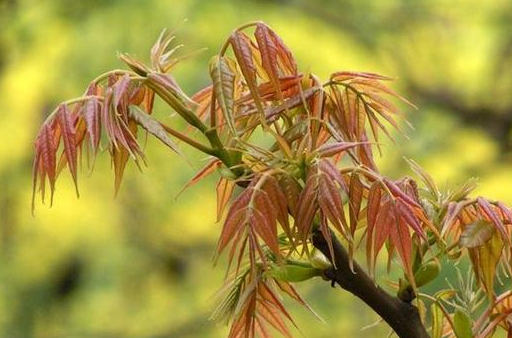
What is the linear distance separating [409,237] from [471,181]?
9cm

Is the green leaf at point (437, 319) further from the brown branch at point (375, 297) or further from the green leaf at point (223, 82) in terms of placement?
the green leaf at point (223, 82)

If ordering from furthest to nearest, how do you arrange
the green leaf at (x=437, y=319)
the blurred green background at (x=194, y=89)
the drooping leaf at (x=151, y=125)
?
the blurred green background at (x=194, y=89) → the green leaf at (x=437, y=319) → the drooping leaf at (x=151, y=125)

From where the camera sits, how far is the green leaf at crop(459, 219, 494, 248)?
0.69m

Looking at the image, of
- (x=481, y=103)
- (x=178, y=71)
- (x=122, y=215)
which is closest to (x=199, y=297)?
(x=122, y=215)

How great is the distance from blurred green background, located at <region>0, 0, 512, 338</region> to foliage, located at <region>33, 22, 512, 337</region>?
2.43 m

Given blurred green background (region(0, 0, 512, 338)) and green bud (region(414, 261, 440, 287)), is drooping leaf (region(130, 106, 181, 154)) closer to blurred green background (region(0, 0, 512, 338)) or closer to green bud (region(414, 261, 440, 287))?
green bud (region(414, 261, 440, 287))

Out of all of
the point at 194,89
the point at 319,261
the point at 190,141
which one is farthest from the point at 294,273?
the point at 194,89

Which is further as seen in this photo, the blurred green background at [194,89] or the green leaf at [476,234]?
the blurred green background at [194,89]

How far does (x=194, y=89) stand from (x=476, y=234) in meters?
2.90

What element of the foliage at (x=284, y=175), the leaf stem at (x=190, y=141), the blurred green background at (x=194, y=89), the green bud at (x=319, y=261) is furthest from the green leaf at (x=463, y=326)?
the blurred green background at (x=194, y=89)

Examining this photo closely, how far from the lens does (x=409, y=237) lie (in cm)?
66

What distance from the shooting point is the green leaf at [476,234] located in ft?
2.25

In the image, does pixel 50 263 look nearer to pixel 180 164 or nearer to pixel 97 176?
pixel 97 176

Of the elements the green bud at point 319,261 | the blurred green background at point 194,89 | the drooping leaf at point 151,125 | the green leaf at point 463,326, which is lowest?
the blurred green background at point 194,89
